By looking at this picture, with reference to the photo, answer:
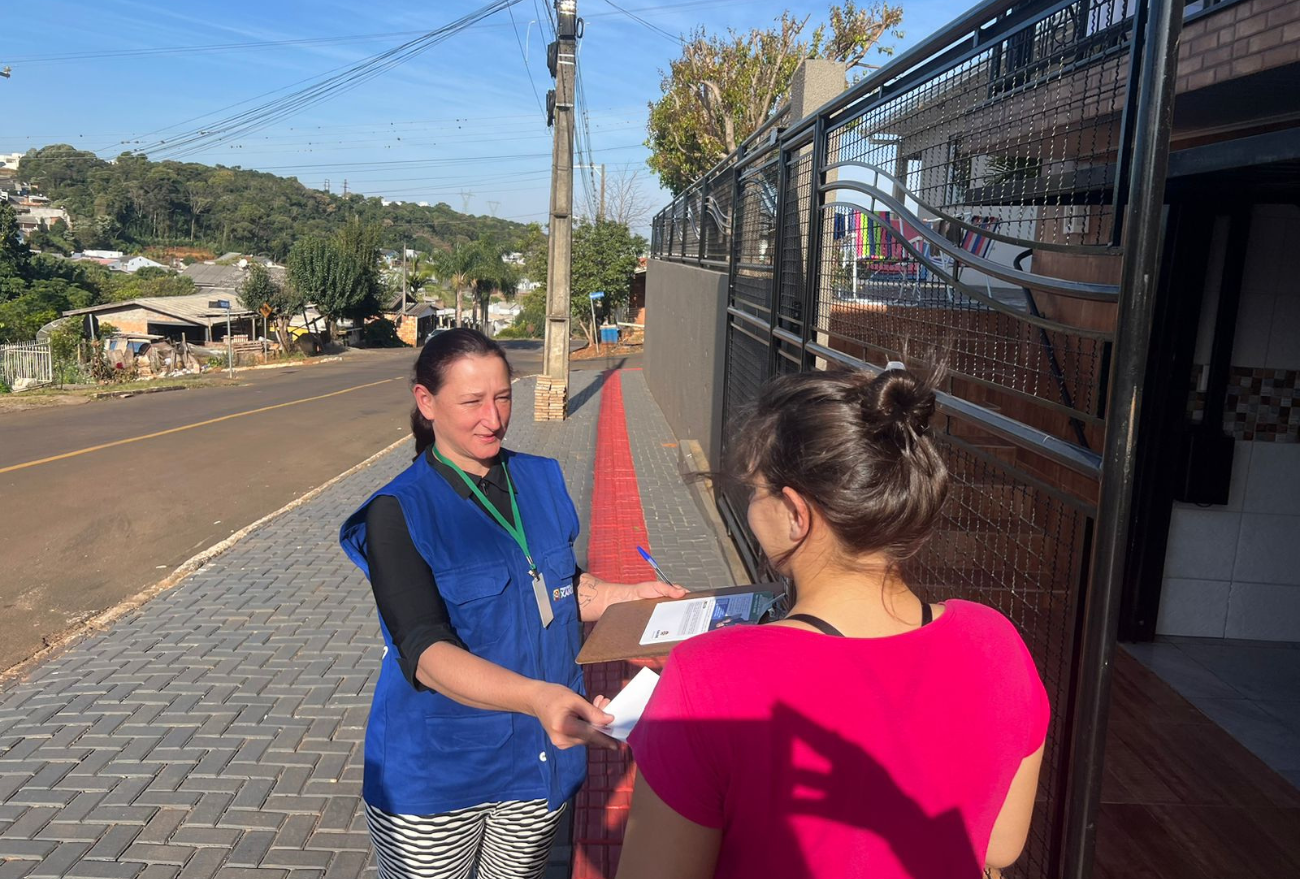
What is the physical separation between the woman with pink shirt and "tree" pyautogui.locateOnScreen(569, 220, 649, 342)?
3697 cm

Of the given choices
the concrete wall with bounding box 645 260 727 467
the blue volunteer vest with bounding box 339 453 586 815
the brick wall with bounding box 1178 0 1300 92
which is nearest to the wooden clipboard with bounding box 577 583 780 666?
the blue volunteer vest with bounding box 339 453 586 815

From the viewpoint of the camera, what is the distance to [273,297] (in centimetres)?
4966

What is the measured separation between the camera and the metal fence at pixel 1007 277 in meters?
1.62

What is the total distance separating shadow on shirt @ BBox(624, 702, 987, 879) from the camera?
1.11m

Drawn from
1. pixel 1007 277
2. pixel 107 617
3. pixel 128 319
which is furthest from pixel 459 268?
pixel 1007 277

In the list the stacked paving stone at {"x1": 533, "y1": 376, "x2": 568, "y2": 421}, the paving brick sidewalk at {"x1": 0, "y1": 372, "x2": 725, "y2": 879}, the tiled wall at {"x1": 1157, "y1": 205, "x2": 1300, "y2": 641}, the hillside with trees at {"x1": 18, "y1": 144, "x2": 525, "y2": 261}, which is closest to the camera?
the paving brick sidewalk at {"x1": 0, "y1": 372, "x2": 725, "y2": 879}

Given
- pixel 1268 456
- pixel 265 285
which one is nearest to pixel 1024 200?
pixel 1268 456

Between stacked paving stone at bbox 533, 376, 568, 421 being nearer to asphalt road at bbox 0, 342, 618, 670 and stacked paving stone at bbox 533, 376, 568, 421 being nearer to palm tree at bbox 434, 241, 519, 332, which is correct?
asphalt road at bbox 0, 342, 618, 670

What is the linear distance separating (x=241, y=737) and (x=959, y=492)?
130 inches

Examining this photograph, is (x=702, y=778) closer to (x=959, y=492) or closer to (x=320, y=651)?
(x=959, y=492)

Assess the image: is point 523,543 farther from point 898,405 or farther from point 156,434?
point 156,434

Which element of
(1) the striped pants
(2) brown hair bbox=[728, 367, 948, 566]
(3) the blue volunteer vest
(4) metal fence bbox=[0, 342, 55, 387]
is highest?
(2) brown hair bbox=[728, 367, 948, 566]

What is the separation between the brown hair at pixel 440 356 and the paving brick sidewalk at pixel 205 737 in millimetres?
1768

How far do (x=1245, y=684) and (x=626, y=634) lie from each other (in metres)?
3.81
